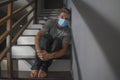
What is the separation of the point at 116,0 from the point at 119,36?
103 mm

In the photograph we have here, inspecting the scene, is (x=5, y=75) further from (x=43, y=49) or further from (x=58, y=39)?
(x=58, y=39)

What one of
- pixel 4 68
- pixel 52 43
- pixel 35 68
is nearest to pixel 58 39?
pixel 52 43

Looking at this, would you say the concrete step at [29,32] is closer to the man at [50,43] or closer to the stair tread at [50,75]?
the man at [50,43]

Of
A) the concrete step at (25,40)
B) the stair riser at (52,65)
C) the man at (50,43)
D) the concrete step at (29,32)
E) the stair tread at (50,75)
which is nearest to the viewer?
the stair tread at (50,75)

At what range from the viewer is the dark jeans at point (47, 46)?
259 centimetres

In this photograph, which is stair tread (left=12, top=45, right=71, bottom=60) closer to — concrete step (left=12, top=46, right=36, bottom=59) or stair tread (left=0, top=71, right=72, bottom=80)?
concrete step (left=12, top=46, right=36, bottom=59)

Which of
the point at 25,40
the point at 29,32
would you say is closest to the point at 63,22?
the point at 25,40

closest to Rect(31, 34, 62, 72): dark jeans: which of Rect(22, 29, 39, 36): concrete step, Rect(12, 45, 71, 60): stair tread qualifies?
Rect(12, 45, 71, 60): stair tread

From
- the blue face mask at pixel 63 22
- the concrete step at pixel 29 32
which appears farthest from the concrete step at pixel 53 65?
the concrete step at pixel 29 32

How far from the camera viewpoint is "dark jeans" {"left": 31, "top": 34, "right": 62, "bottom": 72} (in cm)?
259

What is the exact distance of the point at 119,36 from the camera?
0.58 meters

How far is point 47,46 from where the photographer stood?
2.70 metres

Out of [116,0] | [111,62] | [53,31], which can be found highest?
[116,0]

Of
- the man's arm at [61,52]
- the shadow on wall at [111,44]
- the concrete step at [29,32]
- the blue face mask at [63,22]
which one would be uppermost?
the shadow on wall at [111,44]
